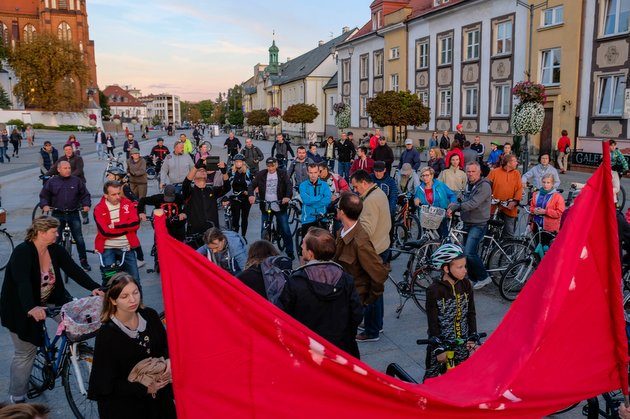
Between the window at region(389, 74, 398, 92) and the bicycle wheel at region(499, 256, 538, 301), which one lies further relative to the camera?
the window at region(389, 74, 398, 92)

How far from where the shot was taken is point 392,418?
2.68 metres

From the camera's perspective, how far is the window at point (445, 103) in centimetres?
3588

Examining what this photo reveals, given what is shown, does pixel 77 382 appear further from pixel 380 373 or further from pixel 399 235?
pixel 399 235

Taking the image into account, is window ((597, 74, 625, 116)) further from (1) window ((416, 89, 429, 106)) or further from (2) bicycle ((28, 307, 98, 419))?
(2) bicycle ((28, 307, 98, 419))

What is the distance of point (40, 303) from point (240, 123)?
116 meters

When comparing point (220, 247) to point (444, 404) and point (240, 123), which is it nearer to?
point (444, 404)

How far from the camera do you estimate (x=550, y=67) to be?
27062 millimetres

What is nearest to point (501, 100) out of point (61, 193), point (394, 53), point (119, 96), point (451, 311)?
point (394, 53)

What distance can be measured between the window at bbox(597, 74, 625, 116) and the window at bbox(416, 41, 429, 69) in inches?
608

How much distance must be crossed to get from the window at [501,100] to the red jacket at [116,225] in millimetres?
27195

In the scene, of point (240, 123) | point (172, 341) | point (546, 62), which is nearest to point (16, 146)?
point (546, 62)

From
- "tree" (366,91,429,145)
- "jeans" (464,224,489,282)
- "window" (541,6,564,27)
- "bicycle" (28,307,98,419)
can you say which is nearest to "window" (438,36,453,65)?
"tree" (366,91,429,145)

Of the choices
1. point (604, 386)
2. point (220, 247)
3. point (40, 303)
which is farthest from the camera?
point (220, 247)

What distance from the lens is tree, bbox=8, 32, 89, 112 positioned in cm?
7162
